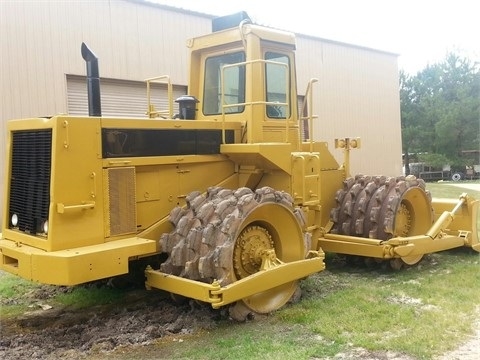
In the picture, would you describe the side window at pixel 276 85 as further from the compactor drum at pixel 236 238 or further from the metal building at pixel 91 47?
the metal building at pixel 91 47

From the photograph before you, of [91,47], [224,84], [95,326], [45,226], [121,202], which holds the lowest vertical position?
[95,326]

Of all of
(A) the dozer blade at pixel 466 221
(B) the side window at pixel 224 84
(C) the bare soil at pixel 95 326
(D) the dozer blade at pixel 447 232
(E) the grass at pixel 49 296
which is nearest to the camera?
(C) the bare soil at pixel 95 326

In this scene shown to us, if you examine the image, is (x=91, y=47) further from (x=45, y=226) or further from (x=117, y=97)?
(x=45, y=226)

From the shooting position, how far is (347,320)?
5.34 meters

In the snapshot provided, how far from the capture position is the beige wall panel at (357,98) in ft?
65.7

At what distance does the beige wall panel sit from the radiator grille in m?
14.2

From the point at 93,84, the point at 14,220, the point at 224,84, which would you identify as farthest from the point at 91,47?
the point at 14,220

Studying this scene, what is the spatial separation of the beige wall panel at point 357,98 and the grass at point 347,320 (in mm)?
13080

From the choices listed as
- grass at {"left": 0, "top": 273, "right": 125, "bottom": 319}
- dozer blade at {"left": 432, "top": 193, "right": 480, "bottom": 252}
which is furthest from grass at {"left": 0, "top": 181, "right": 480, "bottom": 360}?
dozer blade at {"left": 432, "top": 193, "right": 480, "bottom": 252}

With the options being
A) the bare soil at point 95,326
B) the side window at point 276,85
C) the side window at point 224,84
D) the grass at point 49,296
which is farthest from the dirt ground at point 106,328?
the side window at point 276,85

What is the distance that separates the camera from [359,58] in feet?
72.7

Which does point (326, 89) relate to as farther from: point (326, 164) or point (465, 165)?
point (465, 165)

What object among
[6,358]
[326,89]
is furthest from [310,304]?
[326,89]

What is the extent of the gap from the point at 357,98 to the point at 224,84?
1640 cm
